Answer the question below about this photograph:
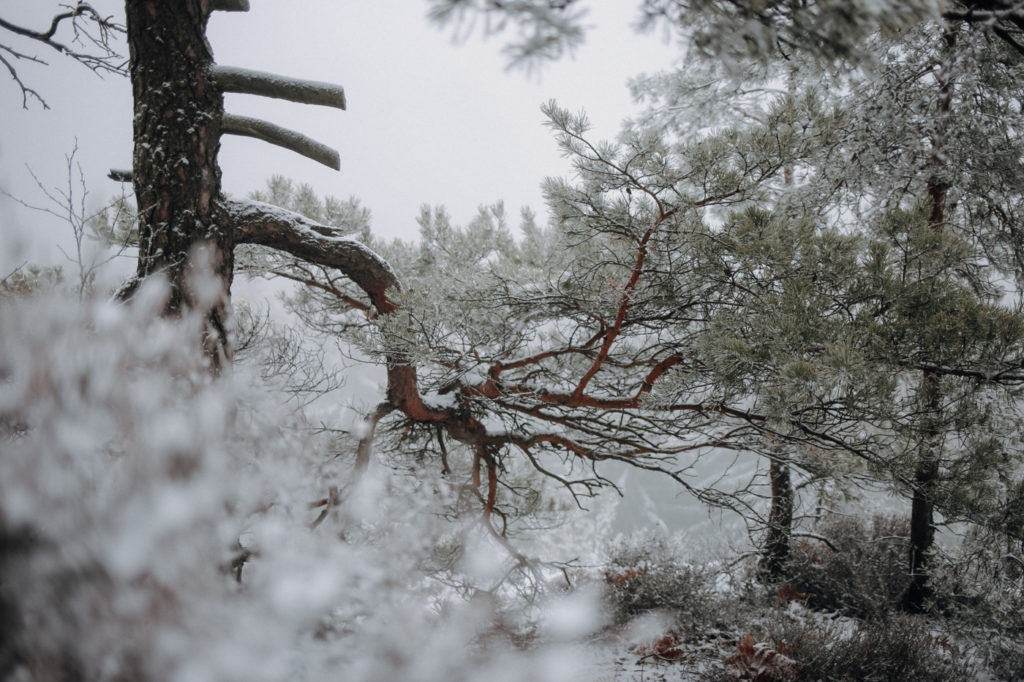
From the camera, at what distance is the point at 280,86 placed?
9.03 ft

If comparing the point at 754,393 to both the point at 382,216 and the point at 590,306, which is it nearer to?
the point at 590,306

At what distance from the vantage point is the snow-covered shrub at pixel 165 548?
57cm

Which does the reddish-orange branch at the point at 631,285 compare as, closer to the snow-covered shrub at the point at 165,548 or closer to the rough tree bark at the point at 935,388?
the rough tree bark at the point at 935,388

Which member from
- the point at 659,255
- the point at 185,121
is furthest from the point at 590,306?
the point at 185,121

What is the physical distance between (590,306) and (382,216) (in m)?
3.44

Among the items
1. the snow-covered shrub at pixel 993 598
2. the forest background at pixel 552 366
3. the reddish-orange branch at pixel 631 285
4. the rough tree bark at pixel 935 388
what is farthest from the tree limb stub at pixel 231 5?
the snow-covered shrub at pixel 993 598

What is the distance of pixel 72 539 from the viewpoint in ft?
2.01

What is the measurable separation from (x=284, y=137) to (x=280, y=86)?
1.00 feet

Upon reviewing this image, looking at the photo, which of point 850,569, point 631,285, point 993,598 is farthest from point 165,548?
point 850,569

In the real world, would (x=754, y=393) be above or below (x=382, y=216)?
below

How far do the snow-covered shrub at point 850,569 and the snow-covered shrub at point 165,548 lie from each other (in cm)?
518

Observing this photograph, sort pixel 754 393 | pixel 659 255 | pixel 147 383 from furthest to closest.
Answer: pixel 659 255, pixel 754 393, pixel 147 383

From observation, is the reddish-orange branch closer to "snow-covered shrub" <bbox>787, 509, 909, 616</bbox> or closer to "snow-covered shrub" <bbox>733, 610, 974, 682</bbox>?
"snow-covered shrub" <bbox>733, 610, 974, 682</bbox>

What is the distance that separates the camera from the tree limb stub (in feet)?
9.43
